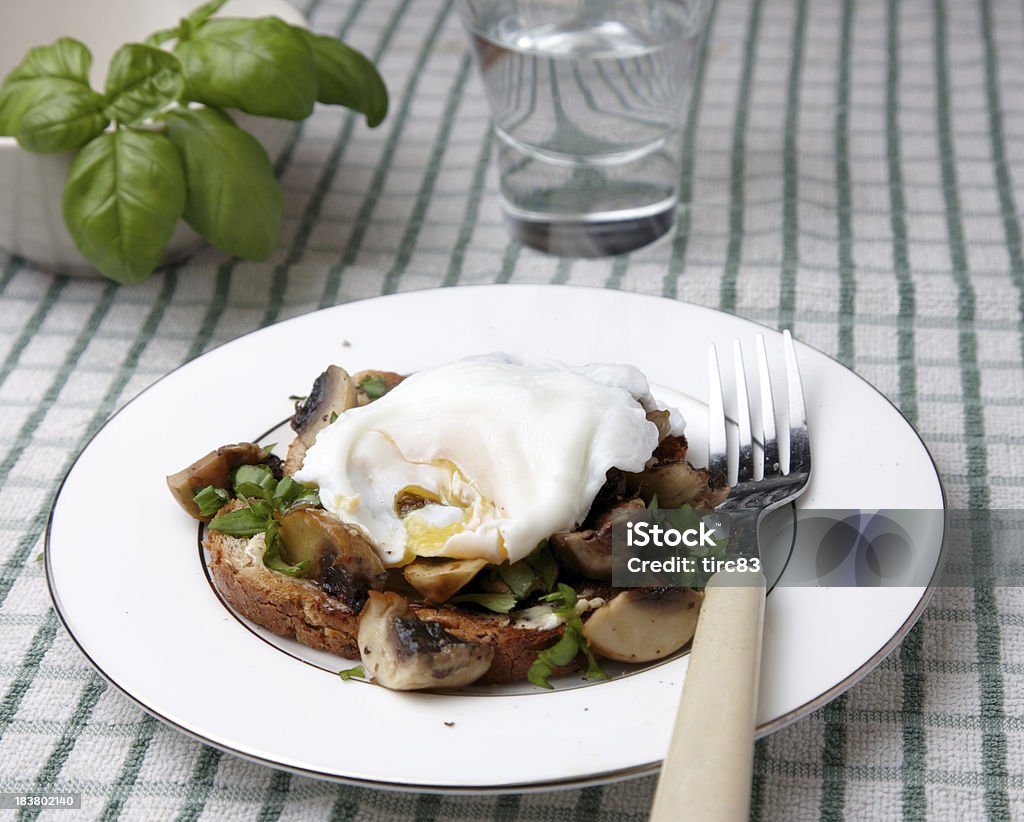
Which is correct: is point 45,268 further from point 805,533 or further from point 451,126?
point 805,533

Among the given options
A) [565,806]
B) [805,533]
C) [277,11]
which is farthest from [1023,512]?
[277,11]

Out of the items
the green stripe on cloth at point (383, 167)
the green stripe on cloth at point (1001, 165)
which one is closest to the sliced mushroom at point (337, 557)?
the green stripe on cloth at point (383, 167)

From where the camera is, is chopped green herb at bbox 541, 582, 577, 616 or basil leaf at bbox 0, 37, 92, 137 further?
basil leaf at bbox 0, 37, 92, 137

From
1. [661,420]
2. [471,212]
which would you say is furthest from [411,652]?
[471,212]

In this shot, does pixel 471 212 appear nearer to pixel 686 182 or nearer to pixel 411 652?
pixel 686 182

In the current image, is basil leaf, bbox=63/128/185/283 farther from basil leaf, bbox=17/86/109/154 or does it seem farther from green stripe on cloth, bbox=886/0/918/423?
green stripe on cloth, bbox=886/0/918/423

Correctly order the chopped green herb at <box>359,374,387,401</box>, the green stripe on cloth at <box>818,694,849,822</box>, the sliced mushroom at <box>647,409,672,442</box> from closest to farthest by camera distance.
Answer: the green stripe on cloth at <box>818,694,849,822</box>
the sliced mushroom at <box>647,409,672,442</box>
the chopped green herb at <box>359,374,387,401</box>

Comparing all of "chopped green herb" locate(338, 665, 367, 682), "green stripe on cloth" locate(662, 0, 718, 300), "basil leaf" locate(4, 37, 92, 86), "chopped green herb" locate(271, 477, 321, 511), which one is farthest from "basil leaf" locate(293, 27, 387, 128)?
"chopped green herb" locate(338, 665, 367, 682)
